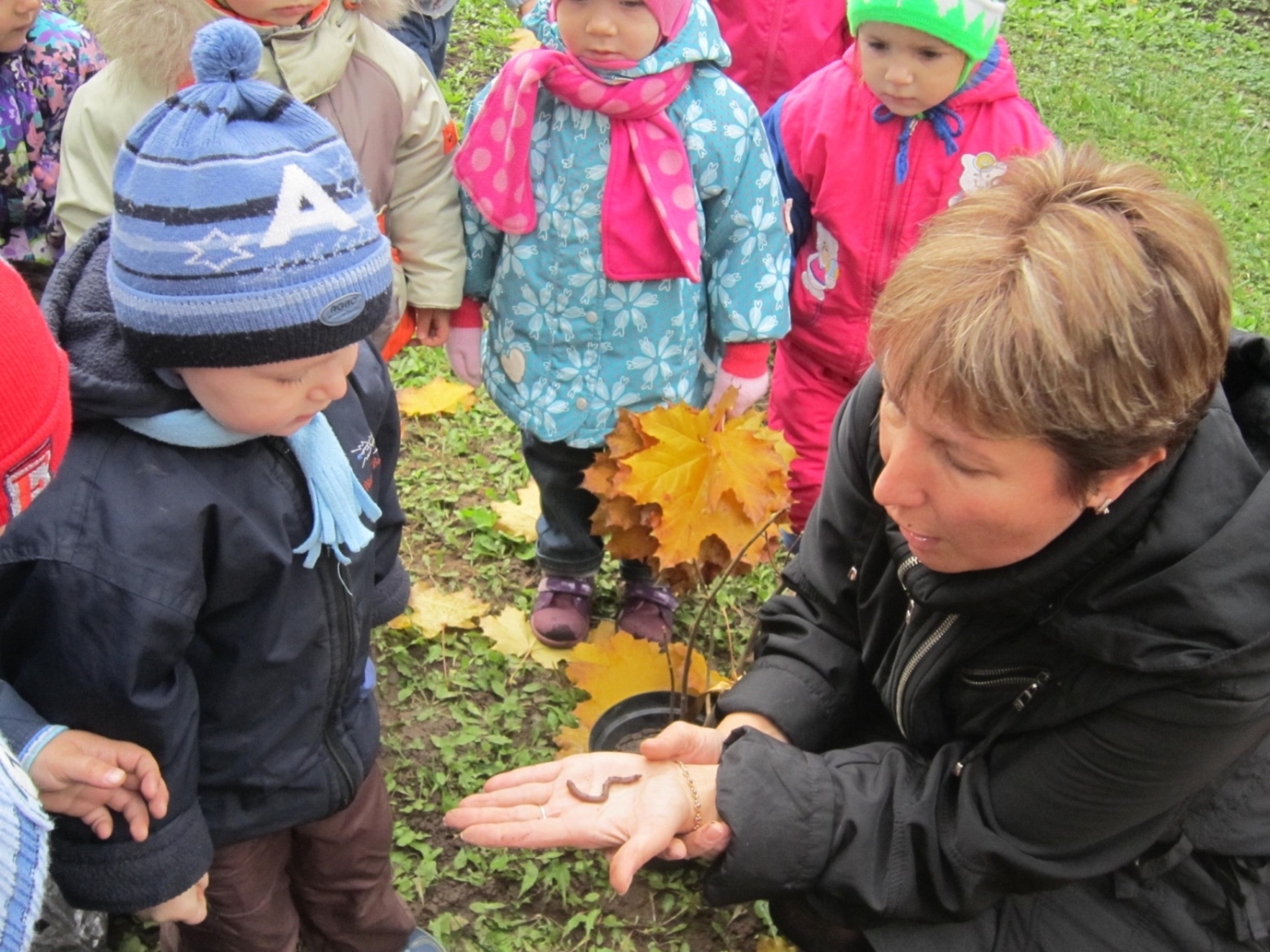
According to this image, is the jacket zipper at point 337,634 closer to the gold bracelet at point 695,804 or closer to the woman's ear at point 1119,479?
the gold bracelet at point 695,804

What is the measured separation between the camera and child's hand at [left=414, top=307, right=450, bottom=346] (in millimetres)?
2717

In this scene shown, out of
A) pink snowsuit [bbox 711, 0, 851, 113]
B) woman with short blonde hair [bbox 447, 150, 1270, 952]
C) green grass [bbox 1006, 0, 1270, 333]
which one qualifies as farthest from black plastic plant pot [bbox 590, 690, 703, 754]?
green grass [bbox 1006, 0, 1270, 333]

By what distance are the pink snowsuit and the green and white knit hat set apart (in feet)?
2.93

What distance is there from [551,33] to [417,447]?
161 centimetres

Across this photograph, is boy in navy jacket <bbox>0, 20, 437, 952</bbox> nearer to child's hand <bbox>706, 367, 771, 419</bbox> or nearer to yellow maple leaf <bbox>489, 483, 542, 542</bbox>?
child's hand <bbox>706, 367, 771, 419</bbox>

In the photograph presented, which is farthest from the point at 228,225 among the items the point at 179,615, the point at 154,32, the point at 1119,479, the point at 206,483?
the point at 1119,479

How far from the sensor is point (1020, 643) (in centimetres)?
178

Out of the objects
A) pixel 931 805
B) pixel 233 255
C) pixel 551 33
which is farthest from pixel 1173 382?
pixel 551 33

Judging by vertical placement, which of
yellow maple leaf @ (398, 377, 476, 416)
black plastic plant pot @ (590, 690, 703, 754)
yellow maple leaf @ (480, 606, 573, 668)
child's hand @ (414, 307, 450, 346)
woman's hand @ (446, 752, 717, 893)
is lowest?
yellow maple leaf @ (480, 606, 573, 668)

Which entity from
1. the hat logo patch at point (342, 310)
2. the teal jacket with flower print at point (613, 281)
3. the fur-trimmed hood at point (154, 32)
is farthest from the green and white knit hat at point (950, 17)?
the hat logo patch at point (342, 310)

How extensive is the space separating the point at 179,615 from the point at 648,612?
1654mm

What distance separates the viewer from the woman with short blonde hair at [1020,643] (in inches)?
56.8

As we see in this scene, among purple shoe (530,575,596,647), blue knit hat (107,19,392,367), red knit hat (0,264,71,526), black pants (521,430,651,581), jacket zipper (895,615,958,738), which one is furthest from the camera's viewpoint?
purple shoe (530,575,596,647)

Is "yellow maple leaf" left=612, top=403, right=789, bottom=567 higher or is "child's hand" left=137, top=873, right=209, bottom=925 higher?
"yellow maple leaf" left=612, top=403, right=789, bottom=567
